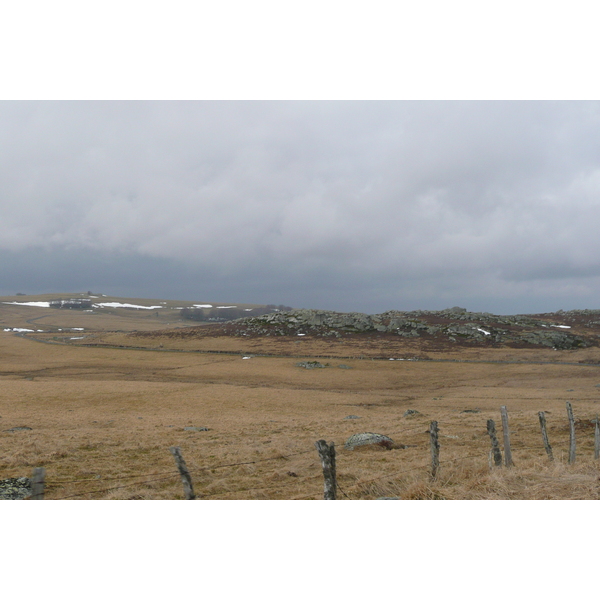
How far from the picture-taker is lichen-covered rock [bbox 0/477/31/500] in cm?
1186

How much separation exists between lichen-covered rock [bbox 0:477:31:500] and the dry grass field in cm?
77

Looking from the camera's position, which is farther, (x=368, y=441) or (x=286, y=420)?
(x=286, y=420)

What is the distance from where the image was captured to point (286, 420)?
95.1 ft

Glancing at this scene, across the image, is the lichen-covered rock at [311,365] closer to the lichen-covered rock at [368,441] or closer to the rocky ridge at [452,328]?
the rocky ridge at [452,328]

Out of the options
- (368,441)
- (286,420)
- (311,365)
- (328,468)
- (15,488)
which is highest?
(328,468)

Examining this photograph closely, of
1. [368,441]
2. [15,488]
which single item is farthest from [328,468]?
[15,488]

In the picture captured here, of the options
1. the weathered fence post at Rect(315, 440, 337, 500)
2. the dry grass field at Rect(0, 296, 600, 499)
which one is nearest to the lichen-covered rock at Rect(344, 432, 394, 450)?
the dry grass field at Rect(0, 296, 600, 499)

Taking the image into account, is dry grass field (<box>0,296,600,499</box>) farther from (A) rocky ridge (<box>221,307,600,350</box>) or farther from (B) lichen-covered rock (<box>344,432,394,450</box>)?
(A) rocky ridge (<box>221,307,600,350</box>)

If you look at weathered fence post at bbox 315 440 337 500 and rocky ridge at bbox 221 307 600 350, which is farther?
rocky ridge at bbox 221 307 600 350

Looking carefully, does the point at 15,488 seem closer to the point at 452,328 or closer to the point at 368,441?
the point at 368,441

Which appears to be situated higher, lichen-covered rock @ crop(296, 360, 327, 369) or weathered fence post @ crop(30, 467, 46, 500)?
weathered fence post @ crop(30, 467, 46, 500)

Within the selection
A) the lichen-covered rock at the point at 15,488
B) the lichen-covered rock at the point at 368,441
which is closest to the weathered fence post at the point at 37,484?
the lichen-covered rock at the point at 15,488

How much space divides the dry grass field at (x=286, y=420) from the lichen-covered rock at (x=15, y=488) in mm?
766

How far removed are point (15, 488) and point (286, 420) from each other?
18.6 metres
